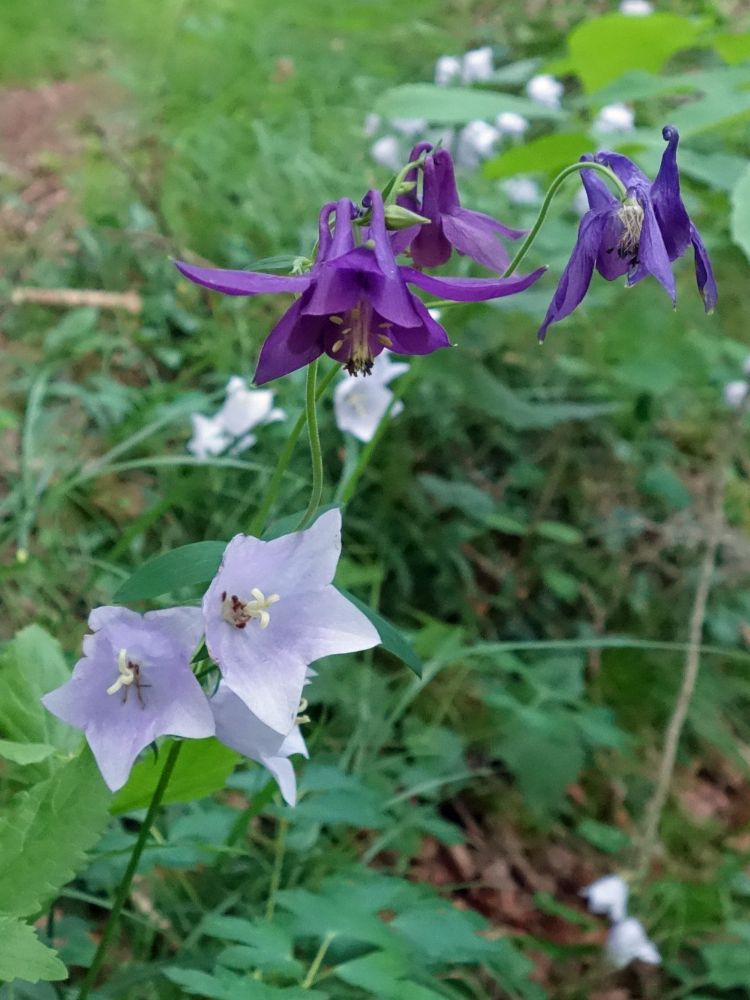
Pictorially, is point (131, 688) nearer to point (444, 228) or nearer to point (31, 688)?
point (31, 688)

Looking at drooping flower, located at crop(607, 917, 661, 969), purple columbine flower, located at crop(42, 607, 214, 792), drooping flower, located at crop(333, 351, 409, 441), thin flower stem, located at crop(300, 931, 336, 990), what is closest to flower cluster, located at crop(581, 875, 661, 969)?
drooping flower, located at crop(607, 917, 661, 969)

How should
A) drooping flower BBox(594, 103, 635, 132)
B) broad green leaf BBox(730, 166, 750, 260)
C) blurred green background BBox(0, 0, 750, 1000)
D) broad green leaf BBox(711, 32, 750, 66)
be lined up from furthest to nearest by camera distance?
drooping flower BBox(594, 103, 635, 132), broad green leaf BBox(711, 32, 750, 66), blurred green background BBox(0, 0, 750, 1000), broad green leaf BBox(730, 166, 750, 260)

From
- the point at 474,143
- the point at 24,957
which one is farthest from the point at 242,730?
the point at 474,143

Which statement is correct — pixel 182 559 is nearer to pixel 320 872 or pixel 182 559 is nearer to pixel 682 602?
pixel 320 872

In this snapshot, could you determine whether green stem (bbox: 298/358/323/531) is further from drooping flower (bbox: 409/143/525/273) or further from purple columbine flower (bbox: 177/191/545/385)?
drooping flower (bbox: 409/143/525/273)

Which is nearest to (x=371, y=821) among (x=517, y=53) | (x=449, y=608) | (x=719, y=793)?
(x=449, y=608)

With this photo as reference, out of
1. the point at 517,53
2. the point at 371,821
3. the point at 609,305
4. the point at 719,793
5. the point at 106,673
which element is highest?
the point at 517,53
